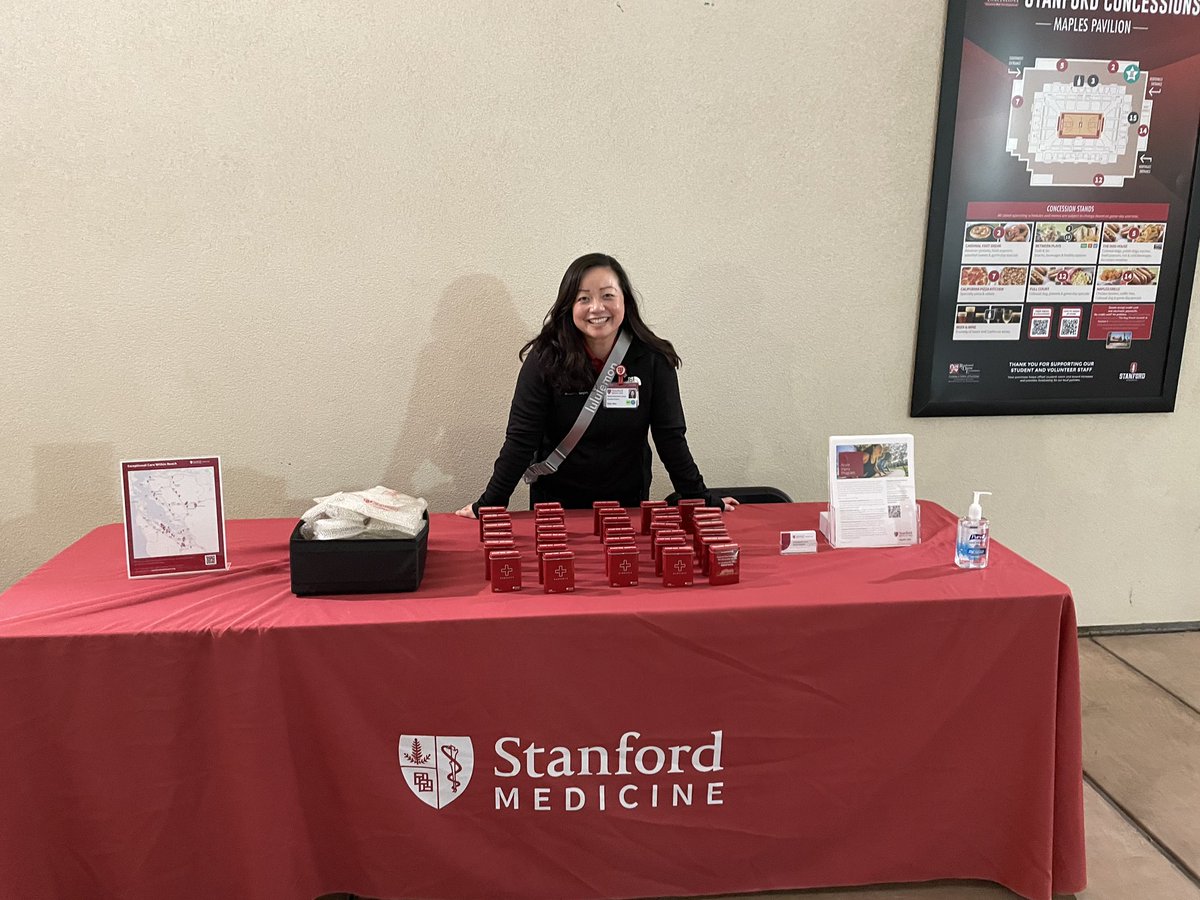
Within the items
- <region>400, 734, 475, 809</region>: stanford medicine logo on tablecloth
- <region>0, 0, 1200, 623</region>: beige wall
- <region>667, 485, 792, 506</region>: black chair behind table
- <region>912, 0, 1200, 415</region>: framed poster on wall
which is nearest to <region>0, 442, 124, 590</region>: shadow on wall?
<region>0, 0, 1200, 623</region>: beige wall

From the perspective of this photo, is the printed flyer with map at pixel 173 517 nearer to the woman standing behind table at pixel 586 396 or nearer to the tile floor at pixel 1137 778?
the woman standing behind table at pixel 586 396

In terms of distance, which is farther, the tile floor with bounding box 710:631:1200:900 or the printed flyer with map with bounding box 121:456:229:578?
the tile floor with bounding box 710:631:1200:900

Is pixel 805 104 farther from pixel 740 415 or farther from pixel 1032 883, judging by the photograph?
pixel 1032 883

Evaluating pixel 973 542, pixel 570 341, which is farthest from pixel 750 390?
pixel 973 542

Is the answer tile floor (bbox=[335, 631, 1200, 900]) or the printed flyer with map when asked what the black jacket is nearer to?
the printed flyer with map

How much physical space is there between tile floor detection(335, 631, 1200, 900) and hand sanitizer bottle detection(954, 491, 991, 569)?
0.74 meters

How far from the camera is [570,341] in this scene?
2141mm

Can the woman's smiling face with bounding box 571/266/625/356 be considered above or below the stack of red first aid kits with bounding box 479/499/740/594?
above

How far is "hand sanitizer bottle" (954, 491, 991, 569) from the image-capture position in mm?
1732

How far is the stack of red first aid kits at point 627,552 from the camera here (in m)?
1.66

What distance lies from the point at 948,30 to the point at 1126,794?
2263 millimetres

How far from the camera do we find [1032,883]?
5.57 ft

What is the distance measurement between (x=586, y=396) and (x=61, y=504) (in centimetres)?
174

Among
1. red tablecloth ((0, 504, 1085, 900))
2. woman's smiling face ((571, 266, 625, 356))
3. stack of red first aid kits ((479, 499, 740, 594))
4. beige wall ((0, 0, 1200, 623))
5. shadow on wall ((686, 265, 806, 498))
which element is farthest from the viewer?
shadow on wall ((686, 265, 806, 498))
